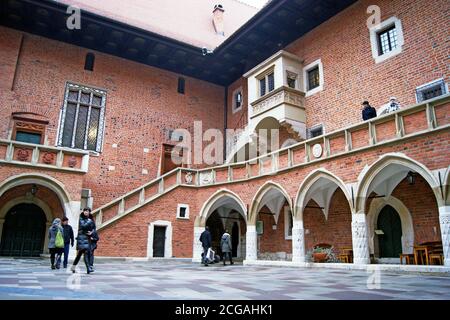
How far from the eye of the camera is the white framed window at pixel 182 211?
19328mm

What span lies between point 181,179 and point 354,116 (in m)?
9.16

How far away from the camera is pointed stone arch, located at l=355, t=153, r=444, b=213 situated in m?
11.4

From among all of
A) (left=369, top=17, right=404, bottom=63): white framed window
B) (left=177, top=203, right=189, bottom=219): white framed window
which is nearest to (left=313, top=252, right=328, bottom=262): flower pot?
(left=177, top=203, right=189, bottom=219): white framed window

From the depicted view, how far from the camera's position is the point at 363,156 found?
12.9m

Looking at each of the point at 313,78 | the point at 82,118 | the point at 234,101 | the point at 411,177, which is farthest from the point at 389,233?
the point at 82,118

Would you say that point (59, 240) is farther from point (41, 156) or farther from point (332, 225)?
point (332, 225)

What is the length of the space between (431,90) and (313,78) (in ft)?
21.1

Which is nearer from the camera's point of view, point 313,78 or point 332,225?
point 332,225

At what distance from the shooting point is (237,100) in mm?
25500

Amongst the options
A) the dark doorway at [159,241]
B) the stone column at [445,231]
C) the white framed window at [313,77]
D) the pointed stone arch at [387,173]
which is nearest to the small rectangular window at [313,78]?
the white framed window at [313,77]

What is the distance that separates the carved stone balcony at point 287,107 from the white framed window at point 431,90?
5814 millimetres

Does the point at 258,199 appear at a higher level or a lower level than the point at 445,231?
higher

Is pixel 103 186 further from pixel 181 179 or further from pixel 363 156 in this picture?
pixel 363 156
